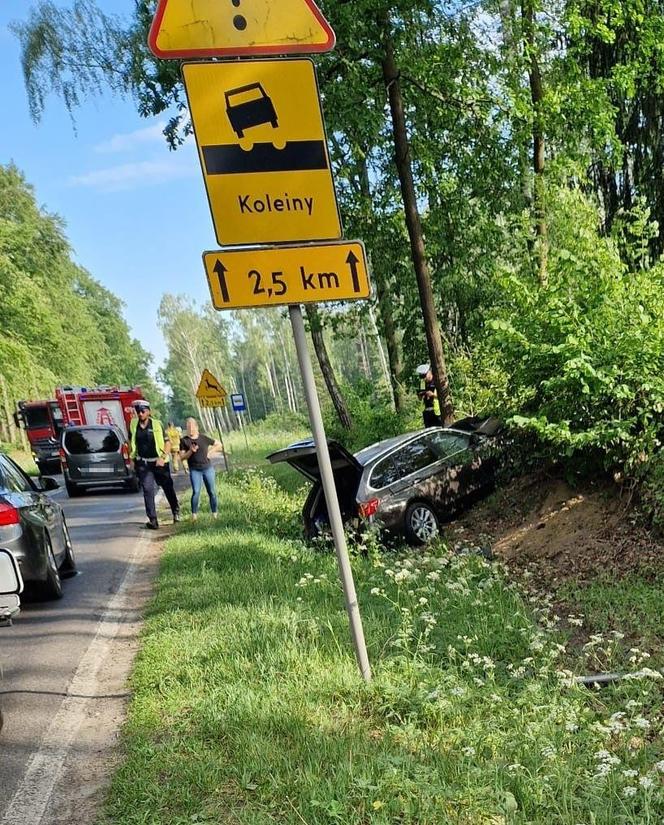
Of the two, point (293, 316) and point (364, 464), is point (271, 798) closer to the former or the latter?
point (293, 316)

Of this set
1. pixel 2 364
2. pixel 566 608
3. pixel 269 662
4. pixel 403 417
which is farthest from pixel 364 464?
pixel 2 364

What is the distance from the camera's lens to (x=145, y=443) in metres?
10.6

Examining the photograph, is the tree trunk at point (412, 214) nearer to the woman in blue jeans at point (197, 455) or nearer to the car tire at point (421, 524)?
the car tire at point (421, 524)

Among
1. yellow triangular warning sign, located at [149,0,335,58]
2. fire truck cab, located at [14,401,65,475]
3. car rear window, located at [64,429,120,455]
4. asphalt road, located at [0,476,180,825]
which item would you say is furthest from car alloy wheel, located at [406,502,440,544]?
fire truck cab, located at [14,401,65,475]

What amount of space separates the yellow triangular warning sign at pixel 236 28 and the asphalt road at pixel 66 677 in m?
3.85

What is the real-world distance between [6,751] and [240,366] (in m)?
82.0

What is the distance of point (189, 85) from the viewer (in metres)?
3.28

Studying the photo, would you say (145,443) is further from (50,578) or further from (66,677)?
(66,677)

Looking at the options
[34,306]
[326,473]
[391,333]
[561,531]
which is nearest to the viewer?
[326,473]

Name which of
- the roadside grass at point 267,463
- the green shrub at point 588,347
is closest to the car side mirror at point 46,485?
the green shrub at point 588,347

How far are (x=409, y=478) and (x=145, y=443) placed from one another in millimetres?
4537

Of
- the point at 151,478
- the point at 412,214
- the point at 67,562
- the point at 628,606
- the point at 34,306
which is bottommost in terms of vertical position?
the point at 628,606

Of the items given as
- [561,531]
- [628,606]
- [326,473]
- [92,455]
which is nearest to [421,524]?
[561,531]

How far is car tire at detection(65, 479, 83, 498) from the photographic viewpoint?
17438mm
